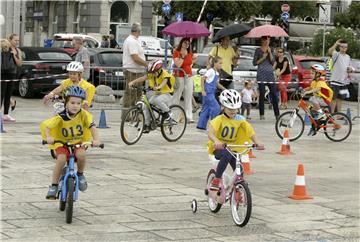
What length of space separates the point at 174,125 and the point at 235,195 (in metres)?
6.38

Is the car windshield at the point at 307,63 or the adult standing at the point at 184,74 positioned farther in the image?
the car windshield at the point at 307,63

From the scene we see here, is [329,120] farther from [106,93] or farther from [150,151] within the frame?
[106,93]

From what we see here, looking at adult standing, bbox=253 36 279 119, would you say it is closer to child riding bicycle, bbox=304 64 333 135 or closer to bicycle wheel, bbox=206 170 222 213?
child riding bicycle, bbox=304 64 333 135

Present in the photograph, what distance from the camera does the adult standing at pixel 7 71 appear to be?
55.3ft

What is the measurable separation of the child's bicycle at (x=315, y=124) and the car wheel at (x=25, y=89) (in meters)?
10.1

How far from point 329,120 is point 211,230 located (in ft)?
25.8

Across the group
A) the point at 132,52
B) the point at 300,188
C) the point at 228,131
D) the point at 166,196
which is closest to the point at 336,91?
the point at 132,52

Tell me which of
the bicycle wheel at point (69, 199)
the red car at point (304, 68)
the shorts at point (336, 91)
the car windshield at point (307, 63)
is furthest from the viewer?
the car windshield at point (307, 63)

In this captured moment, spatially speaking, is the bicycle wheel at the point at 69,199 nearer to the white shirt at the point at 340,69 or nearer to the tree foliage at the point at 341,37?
the white shirt at the point at 340,69

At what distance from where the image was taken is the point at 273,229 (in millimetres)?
7957

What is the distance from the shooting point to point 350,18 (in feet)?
180

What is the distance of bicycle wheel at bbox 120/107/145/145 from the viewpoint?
1392 cm

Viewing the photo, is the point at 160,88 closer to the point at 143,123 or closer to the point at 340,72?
the point at 143,123

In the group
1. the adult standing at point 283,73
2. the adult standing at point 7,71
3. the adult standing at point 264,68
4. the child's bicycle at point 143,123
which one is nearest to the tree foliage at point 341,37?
the adult standing at point 283,73
